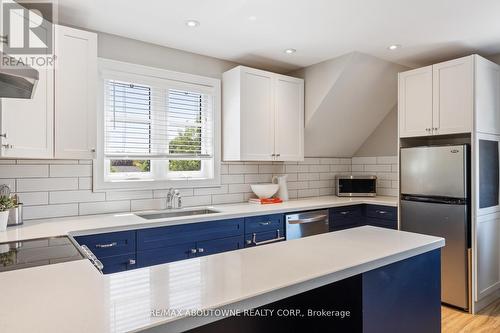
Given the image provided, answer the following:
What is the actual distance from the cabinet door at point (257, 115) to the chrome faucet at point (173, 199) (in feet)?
2.32

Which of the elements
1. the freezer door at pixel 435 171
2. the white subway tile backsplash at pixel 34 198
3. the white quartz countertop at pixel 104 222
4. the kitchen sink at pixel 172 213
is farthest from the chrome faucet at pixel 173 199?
the freezer door at pixel 435 171

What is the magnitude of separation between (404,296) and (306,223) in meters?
1.76

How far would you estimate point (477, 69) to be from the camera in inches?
113

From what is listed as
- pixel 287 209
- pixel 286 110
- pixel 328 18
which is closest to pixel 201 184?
pixel 287 209

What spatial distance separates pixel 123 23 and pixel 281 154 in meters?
1.90

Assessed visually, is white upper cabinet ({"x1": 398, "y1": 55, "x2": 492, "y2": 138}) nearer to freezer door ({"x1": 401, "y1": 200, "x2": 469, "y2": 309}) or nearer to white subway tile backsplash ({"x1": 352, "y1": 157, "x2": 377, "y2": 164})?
freezer door ({"x1": 401, "y1": 200, "x2": 469, "y2": 309})

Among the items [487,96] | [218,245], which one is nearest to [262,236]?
[218,245]

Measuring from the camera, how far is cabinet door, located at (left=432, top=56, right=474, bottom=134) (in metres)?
2.90

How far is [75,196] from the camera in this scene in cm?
263

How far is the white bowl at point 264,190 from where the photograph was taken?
3.49m

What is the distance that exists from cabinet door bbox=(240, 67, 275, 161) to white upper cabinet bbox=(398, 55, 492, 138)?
4.41 feet

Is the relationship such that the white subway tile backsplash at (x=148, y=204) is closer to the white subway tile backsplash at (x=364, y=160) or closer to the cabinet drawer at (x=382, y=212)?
the cabinet drawer at (x=382, y=212)

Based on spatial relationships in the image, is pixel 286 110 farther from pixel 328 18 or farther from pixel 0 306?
pixel 0 306

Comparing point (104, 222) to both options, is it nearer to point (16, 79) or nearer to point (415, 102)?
point (16, 79)
